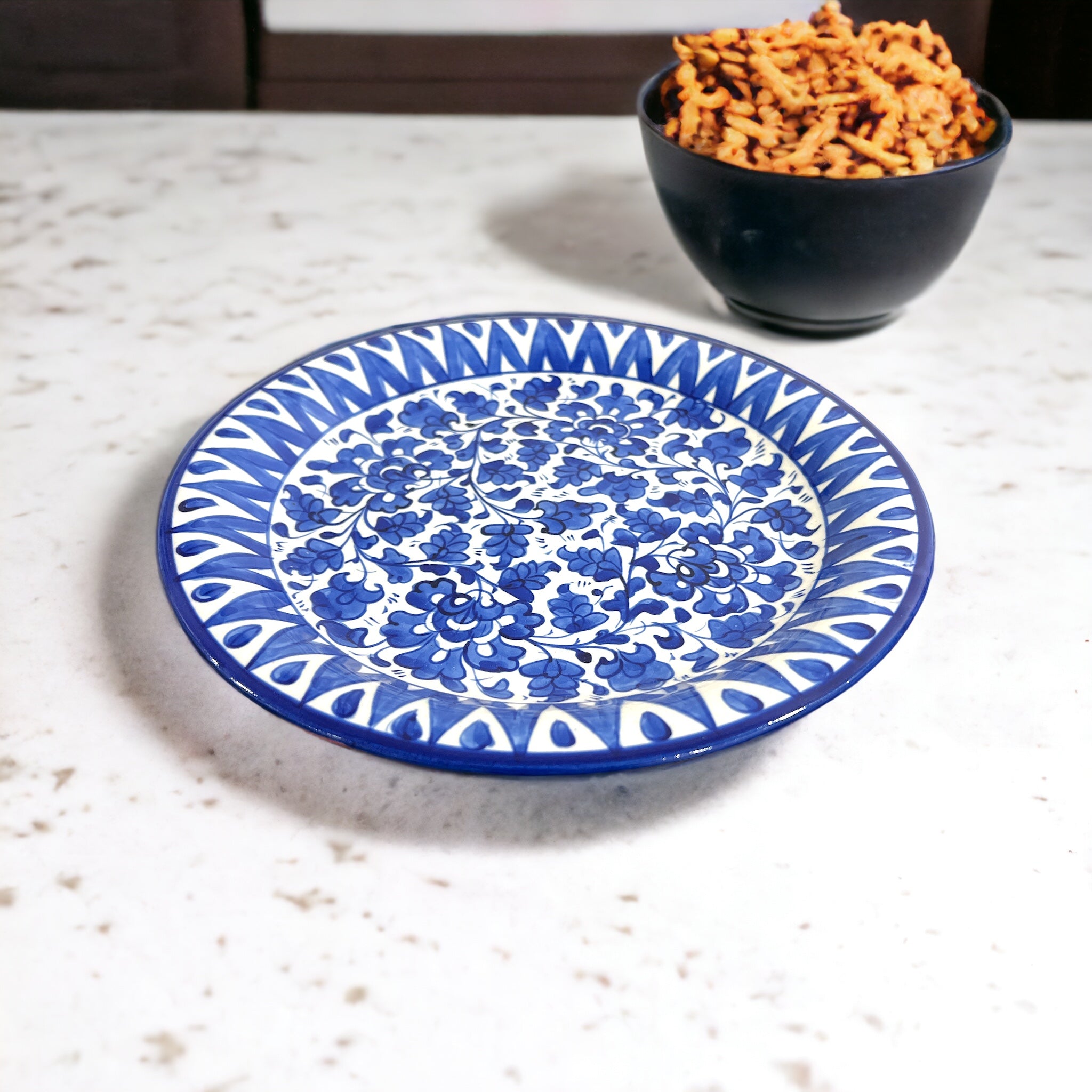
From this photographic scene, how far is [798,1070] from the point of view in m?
0.41

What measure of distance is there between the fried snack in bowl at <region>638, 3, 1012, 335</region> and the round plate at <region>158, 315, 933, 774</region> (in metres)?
0.10

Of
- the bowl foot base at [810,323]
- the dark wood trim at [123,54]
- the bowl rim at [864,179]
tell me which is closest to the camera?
the bowl rim at [864,179]

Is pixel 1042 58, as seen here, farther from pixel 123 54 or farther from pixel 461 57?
pixel 123 54

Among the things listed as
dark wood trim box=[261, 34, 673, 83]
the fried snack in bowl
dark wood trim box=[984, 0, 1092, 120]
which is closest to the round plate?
the fried snack in bowl

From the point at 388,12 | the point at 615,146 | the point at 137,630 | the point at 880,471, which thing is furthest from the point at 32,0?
the point at 880,471

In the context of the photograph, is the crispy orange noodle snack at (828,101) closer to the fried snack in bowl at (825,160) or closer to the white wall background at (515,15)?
the fried snack in bowl at (825,160)

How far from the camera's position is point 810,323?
87 centimetres

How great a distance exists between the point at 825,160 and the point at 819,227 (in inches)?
1.8

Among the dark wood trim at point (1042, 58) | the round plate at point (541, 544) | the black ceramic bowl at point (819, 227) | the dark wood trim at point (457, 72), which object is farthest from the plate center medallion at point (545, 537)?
the dark wood trim at point (1042, 58)

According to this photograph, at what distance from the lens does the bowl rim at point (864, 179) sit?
0.74 meters

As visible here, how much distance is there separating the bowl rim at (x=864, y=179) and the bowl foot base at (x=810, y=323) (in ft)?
0.42

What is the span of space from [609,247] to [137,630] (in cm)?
60

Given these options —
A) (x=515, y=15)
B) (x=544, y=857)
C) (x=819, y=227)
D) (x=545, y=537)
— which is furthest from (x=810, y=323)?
(x=515, y=15)

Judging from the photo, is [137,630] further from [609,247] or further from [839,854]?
[609,247]
